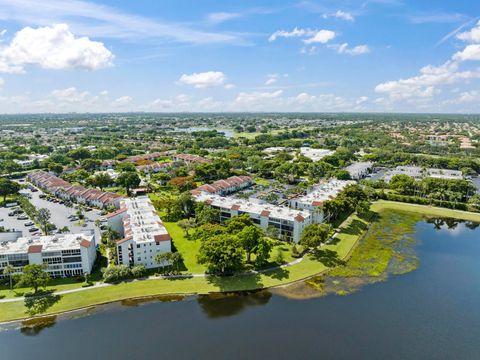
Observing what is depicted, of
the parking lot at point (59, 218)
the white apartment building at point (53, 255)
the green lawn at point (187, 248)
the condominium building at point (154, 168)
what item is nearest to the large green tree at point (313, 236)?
the green lawn at point (187, 248)

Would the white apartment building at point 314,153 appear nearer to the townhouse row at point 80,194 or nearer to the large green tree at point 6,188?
the townhouse row at point 80,194

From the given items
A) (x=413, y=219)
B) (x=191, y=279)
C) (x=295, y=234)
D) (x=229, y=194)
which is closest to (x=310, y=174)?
(x=229, y=194)

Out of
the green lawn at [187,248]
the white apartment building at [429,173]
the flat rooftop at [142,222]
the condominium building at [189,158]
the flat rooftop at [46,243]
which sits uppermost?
the condominium building at [189,158]

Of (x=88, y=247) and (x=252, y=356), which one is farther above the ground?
(x=88, y=247)

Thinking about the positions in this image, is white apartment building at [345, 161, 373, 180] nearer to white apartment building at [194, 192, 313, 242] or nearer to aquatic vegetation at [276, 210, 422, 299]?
aquatic vegetation at [276, 210, 422, 299]

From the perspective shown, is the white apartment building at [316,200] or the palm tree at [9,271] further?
the white apartment building at [316,200]

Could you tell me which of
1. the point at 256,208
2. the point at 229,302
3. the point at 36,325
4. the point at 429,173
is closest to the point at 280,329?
the point at 229,302

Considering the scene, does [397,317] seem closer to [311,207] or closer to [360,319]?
[360,319]

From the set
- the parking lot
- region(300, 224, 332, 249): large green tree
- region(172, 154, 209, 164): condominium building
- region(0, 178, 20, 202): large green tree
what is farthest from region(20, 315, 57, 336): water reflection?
region(172, 154, 209, 164): condominium building

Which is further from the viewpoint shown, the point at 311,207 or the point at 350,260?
the point at 311,207
